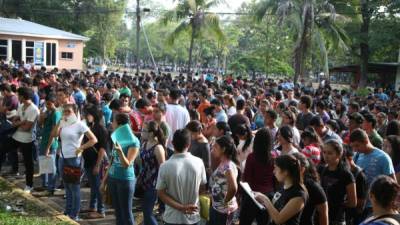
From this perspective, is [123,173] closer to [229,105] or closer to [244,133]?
[244,133]

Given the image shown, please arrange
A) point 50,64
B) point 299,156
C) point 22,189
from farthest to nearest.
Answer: point 50,64
point 22,189
point 299,156

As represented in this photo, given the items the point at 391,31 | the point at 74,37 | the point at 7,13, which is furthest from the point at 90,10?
the point at 391,31

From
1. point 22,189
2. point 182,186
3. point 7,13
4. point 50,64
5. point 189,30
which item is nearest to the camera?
point 182,186

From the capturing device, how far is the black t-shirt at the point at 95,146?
22.3 feet

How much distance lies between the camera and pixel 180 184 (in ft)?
15.2

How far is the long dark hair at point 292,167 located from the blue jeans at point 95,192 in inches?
147

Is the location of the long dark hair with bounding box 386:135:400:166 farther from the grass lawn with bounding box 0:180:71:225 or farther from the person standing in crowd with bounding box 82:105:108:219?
the grass lawn with bounding box 0:180:71:225

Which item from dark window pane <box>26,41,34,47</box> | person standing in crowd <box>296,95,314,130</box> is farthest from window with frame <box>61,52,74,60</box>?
person standing in crowd <box>296,95,314,130</box>

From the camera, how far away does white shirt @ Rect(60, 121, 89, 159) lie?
22.1 feet

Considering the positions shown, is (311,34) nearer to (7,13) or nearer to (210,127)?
(210,127)

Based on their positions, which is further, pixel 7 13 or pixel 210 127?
pixel 7 13

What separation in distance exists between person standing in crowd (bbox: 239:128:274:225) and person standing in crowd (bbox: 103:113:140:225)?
4.44 feet

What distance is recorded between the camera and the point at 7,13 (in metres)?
46.6

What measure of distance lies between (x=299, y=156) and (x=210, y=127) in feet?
11.7
